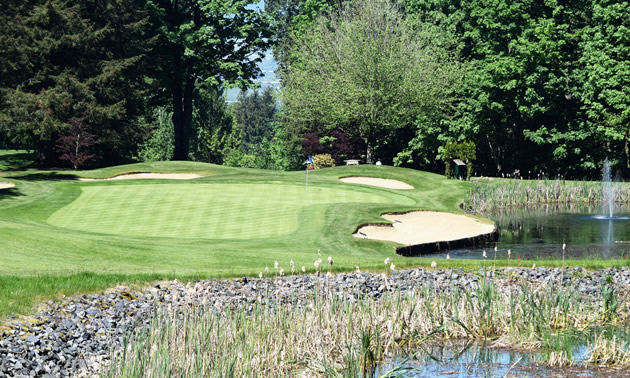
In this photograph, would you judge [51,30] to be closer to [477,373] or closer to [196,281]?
[196,281]

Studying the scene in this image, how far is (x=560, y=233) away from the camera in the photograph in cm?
2797

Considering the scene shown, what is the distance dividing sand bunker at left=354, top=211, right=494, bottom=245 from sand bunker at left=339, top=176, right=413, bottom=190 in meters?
10.6

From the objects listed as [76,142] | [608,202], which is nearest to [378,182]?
[608,202]

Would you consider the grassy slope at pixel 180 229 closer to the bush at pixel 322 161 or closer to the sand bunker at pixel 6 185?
the sand bunker at pixel 6 185

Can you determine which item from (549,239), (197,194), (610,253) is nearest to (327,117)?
(197,194)

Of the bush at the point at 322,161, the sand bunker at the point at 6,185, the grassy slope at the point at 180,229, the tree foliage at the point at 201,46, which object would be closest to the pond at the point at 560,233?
the grassy slope at the point at 180,229

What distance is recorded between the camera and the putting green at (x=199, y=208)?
23.9 m

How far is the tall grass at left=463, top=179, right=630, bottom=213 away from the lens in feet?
117

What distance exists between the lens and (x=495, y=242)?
26.1 metres

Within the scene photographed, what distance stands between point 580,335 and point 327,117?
40.5 metres

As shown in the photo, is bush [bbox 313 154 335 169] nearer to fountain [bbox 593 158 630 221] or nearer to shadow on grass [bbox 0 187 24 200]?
fountain [bbox 593 158 630 221]

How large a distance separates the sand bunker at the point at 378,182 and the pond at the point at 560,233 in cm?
623

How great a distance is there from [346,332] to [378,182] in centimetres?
2846

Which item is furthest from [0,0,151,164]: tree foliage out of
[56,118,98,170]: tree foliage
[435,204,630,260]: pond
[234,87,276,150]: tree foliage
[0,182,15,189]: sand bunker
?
[234,87,276,150]: tree foliage
